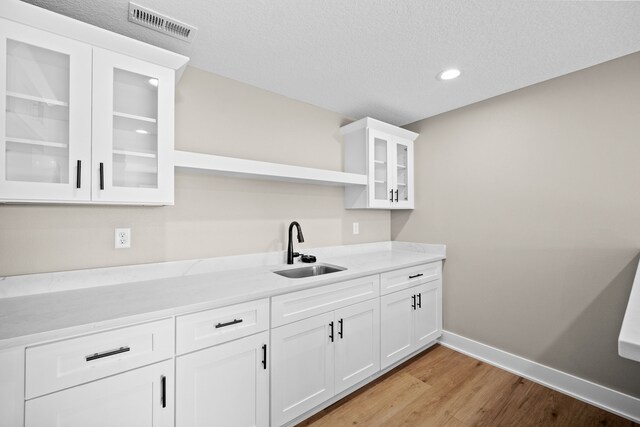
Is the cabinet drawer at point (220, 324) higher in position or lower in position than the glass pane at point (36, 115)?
lower

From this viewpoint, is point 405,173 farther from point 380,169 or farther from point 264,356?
point 264,356

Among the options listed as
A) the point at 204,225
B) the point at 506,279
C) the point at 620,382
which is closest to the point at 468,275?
the point at 506,279

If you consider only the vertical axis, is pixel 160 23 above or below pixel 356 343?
above

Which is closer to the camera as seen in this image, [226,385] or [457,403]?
[226,385]

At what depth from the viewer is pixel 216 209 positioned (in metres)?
2.02

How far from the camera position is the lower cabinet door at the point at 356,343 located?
6.16ft

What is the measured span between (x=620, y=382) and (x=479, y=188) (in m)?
1.61

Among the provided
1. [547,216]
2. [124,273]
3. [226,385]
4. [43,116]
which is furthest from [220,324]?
[547,216]

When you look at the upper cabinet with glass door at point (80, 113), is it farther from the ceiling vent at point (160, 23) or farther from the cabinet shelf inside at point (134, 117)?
the ceiling vent at point (160, 23)

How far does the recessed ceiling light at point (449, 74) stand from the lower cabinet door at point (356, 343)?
1754mm

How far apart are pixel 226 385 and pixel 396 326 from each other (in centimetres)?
140

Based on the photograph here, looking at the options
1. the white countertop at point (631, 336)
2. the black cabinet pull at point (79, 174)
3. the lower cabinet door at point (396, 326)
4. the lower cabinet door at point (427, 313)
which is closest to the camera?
the white countertop at point (631, 336)

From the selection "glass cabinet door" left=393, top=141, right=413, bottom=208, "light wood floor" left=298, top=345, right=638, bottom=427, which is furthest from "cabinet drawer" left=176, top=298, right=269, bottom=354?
"glass cabinet door" left=393, top=141, right=413, bottom=208

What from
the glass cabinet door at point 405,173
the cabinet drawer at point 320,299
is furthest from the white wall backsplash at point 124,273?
the glass cabinet door at point 405,173
